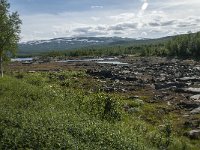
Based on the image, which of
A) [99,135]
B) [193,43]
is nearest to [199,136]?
[99,135]

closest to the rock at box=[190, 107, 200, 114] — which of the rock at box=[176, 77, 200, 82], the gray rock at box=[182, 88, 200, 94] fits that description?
the gray rock at box=[182, 88, 200, 94]

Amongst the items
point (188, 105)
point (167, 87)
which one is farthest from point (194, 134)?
point (167, 87)

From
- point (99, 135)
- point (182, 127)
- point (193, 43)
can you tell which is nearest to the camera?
point (99, 135)

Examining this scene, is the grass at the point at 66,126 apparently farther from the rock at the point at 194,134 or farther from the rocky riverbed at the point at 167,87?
the rocky riverbed at the point at 167,87

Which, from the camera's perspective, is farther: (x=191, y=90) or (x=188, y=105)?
(x=191, y=90)

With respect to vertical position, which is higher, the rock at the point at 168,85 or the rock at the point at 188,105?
the rock at the point at 168,85

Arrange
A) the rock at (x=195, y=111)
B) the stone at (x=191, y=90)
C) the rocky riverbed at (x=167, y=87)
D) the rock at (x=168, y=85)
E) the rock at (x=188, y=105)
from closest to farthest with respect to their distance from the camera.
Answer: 1. the rock at (x=195, y=111)
2. the rocky riverbed at (x=167, y=87)
3. the rock at (x=188, y=105)
4. the stone at (x=191, y=90)
5. the rock at (x=168, y=85)

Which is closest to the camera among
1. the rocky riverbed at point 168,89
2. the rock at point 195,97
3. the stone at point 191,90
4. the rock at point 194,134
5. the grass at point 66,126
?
the grass at point 66,126

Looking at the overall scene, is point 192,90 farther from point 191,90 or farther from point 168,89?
point 168,89

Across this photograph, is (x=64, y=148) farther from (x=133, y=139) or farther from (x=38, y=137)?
(x=133, y=139)

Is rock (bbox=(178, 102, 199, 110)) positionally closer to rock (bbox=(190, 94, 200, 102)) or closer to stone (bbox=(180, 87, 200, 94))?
rock (bbox=(190, 94, 200, 102))

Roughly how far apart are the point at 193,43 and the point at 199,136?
141131mm

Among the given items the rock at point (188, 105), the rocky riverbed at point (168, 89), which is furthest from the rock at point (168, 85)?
the rock at point (188, 105)

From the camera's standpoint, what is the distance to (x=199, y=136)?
1868 inches
